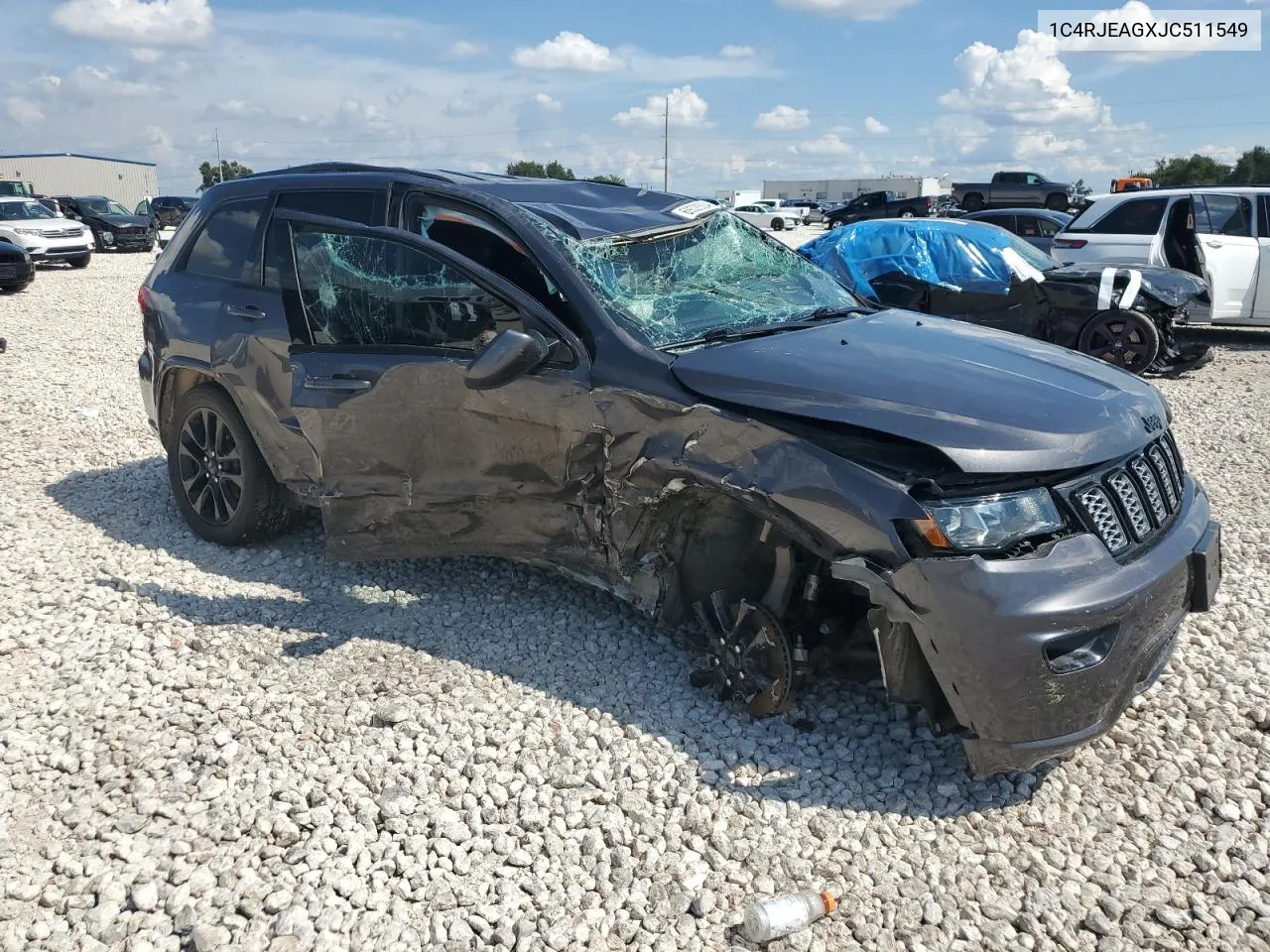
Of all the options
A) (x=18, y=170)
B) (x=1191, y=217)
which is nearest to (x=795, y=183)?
(x=18, y=170)

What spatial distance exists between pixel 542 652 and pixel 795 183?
7636 cm

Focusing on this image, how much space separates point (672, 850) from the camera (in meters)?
2.86

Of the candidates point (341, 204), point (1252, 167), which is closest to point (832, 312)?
point (341, 204)

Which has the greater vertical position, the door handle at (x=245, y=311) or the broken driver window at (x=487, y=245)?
the broken driver window at (x=487, y=245)

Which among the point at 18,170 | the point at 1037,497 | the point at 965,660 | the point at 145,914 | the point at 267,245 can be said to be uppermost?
the point at 18,170

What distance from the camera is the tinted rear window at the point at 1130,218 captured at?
11398 mm

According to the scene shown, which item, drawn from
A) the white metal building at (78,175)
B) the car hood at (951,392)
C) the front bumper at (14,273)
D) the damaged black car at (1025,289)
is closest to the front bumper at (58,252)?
the front bumper at (14,273)

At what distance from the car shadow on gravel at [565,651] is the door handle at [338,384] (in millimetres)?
981

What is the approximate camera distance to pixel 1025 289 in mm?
9703

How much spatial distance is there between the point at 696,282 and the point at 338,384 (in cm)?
153

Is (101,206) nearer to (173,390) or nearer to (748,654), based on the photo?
(173,390)

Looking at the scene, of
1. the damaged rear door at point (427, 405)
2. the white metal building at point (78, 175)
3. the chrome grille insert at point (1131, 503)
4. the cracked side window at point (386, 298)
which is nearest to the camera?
the chrome grille insert at point (1131, 503)

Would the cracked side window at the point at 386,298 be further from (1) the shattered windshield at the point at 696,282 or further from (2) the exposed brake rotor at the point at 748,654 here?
(2) the exposed brake rotor at the point at 748,654

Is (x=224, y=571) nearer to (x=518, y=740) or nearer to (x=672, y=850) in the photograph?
(x=518, y=740)
